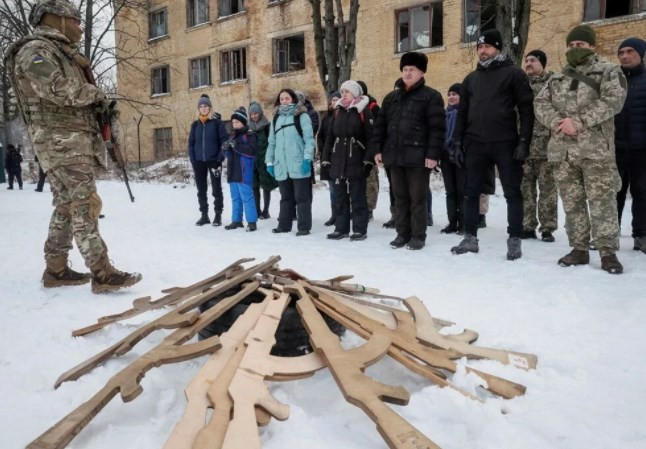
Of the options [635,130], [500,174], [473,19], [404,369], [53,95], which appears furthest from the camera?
[473,19]

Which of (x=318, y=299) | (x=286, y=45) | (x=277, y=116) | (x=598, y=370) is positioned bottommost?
(x=598, y=370)

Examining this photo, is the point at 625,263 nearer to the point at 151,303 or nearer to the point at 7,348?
the point at 151,303

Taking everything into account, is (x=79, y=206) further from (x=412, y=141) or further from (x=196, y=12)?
(x=196, y=12)

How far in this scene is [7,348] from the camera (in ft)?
8.86

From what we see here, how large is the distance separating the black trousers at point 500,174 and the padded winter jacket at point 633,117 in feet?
3.12

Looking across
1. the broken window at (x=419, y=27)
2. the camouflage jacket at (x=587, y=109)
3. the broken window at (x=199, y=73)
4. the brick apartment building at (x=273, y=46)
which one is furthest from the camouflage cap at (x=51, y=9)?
the broken window at (x=199, y=73)

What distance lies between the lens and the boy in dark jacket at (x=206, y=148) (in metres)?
7.47

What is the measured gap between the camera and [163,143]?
78.9ft

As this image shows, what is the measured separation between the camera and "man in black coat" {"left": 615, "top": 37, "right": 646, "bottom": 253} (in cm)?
470

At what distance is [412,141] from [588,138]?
172 centimetres

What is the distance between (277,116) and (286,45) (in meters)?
14.2

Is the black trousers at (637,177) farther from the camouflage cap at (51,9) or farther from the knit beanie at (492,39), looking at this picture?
the camouflage cap at (51,9)

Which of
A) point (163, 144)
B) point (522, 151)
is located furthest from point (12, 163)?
point (522, 151)

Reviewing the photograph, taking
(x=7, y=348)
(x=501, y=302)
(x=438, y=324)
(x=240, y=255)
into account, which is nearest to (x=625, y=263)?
(x=501, y=302)
